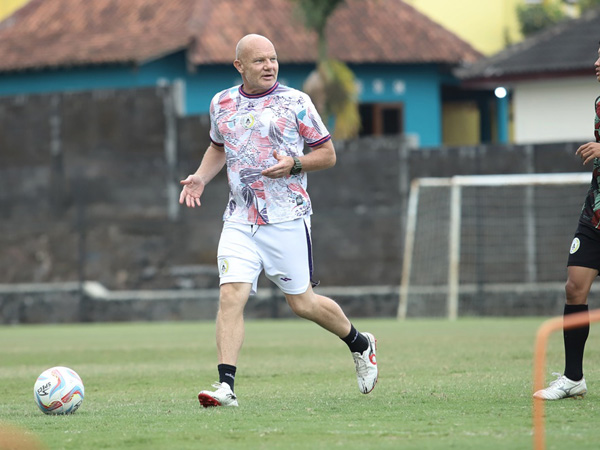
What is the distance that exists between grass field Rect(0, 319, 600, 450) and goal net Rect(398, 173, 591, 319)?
716 cm

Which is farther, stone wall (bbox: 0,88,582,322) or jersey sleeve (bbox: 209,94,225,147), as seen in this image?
stone wall (bbox: 0,88,582,322)

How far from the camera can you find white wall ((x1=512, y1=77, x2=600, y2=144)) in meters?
30.3

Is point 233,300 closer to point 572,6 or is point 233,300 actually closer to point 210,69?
point 210,69

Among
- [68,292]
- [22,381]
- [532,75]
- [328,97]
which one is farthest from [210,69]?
[22,381]

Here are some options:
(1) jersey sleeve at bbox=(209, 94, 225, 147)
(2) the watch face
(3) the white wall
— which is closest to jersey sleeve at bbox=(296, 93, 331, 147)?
(2) the watch face

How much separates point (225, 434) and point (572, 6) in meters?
42.5

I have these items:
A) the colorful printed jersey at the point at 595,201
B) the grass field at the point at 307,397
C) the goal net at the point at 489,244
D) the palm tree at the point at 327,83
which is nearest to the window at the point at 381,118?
the palm tree at the point at 327,83

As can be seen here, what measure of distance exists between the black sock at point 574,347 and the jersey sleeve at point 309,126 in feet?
6.51

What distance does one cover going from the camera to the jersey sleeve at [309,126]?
8758mm

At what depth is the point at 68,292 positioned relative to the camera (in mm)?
25422

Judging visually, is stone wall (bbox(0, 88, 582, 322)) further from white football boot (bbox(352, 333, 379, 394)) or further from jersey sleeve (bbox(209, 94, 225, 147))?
jersey sleeve (bbox(209, 94, 225, 147))

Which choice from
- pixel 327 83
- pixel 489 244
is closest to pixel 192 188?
pixel 489 244

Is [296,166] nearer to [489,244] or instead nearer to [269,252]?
[269,252]

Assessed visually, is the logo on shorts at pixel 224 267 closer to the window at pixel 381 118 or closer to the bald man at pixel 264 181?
the bald man at pixel 264 181
